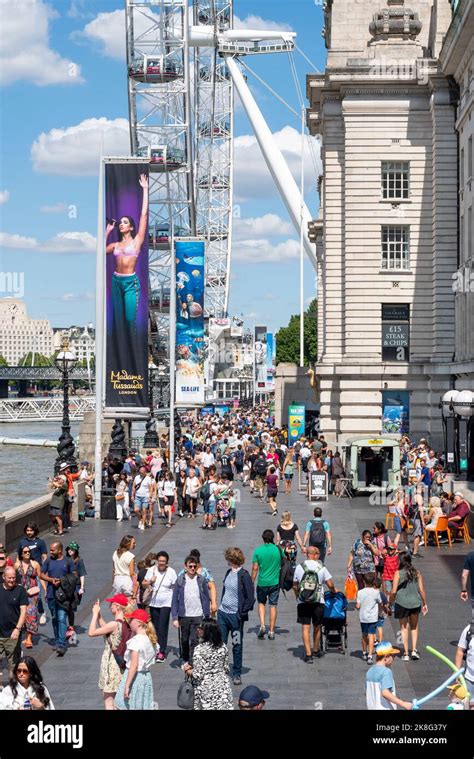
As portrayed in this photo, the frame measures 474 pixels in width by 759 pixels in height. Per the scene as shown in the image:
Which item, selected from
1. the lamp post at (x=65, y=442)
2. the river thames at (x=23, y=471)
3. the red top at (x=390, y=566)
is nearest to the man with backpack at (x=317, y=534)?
the red top at (x=390, y=566)

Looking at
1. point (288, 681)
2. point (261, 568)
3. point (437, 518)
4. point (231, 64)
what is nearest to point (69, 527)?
point (437, 518)

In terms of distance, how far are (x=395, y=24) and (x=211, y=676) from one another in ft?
145

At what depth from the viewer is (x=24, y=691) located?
33.4 ft

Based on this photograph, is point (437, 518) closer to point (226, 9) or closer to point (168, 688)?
point (168, 688)

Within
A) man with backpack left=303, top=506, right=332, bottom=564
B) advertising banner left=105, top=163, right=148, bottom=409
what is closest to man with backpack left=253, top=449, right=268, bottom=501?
advertising banner left=105, top=163, right=148, bottom=409

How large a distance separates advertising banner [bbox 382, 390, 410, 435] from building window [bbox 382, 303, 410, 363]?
142cm

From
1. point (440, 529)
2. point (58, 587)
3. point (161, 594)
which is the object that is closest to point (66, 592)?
point (58, 587)

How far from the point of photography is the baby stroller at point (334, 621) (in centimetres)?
1659

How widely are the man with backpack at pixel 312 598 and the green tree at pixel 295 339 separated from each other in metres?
126

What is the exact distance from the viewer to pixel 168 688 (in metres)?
14.6

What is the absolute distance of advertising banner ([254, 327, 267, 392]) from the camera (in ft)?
547

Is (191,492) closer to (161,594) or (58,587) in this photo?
(58,587)

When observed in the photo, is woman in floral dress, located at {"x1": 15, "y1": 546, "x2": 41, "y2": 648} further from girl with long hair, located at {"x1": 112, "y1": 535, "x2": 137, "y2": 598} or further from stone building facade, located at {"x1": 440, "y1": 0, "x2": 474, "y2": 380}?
stone building facade, located at {"x1": 440, "y1": 0, "x2": 474, "y2": 380}
